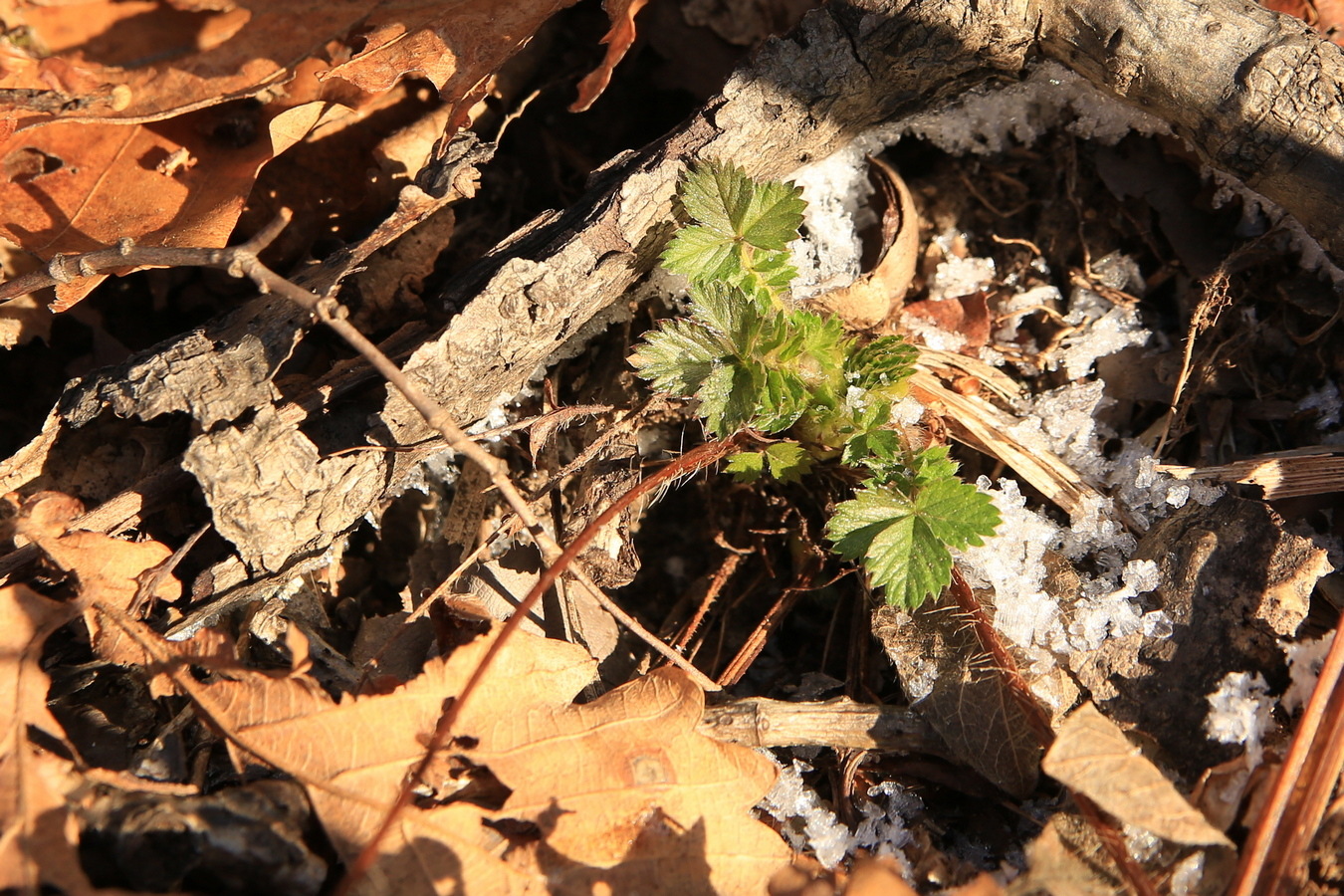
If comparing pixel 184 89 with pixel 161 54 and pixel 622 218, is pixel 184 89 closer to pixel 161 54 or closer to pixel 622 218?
pixel 161 54

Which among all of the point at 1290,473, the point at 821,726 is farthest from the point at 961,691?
the point at 1290,473

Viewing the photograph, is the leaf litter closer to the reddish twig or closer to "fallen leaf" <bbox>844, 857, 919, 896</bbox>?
the reddish twig

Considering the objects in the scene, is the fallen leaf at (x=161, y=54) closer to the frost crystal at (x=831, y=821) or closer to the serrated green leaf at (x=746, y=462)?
the serrated green leaf at (x=746, y=462)

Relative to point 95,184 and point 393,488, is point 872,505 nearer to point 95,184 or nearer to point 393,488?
point 393,488

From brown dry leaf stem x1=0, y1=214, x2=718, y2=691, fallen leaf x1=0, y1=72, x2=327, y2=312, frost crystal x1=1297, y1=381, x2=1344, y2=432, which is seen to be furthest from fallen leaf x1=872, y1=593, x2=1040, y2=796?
fallen leaf x1=0, y1=72, x2=327, y2=312

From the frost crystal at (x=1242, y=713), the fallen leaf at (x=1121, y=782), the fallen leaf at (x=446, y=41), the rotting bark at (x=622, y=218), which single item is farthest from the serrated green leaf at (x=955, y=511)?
the fallen leaf at (x=446, y=41)

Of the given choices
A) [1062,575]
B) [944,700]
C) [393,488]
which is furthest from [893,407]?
[393,488]
